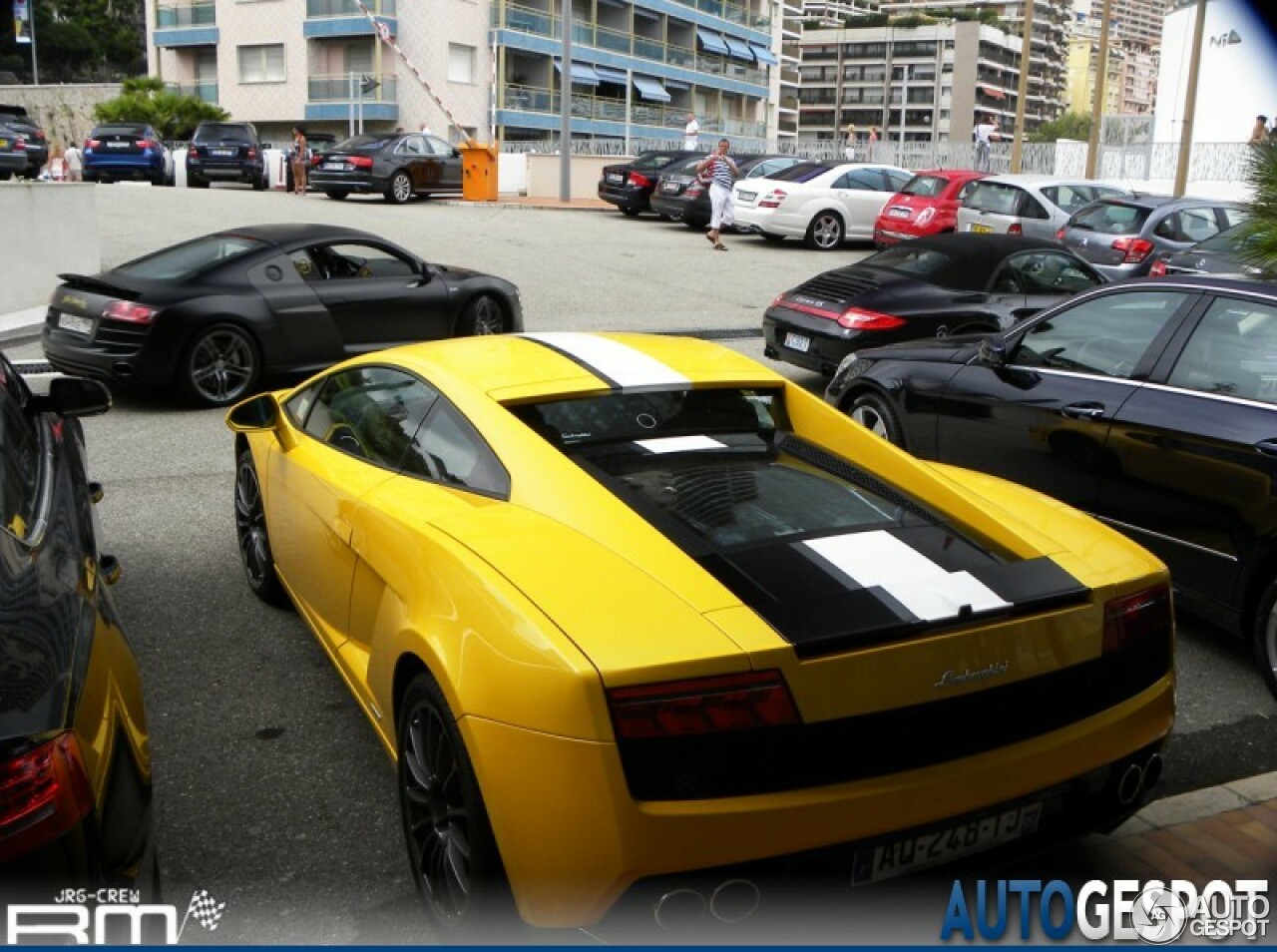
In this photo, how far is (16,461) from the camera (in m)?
3.49

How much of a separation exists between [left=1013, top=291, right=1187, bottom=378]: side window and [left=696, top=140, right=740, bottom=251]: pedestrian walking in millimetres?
15778

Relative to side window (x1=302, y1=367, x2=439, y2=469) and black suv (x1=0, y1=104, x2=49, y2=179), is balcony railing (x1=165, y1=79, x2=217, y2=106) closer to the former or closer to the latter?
black suv (x1=0, y1=104, x2=49, y2=179)

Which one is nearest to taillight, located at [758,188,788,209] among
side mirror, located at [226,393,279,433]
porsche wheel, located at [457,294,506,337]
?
porsche wheel, located at [457,294,506,337]

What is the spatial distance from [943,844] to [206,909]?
190 cm

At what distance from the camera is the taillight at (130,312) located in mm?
9172

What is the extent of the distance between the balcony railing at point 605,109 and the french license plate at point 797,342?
147 ft

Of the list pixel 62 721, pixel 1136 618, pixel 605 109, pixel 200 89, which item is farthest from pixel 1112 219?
pixel 200 89

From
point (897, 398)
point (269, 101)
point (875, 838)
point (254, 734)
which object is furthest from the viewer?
point (269, 101)

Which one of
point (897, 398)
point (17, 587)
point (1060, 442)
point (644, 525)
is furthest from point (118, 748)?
point (897, 398)

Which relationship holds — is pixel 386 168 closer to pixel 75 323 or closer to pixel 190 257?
pixel 190 257

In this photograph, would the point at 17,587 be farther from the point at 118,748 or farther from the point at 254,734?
the point at 254,734

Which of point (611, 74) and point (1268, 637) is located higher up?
point (611, 74)

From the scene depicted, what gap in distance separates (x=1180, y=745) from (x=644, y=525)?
236 centimetres

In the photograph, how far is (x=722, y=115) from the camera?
75750mm
